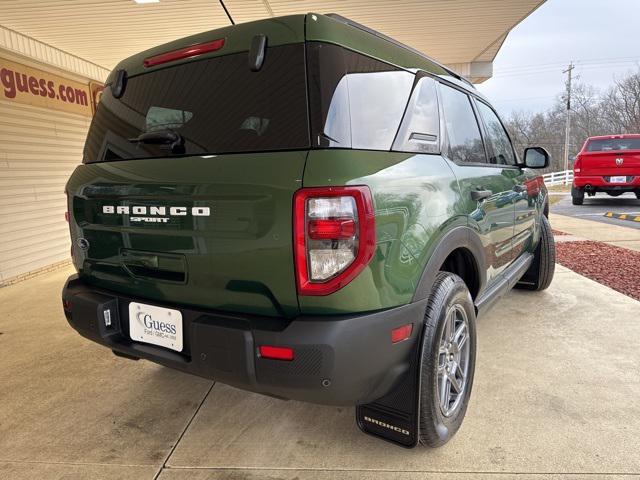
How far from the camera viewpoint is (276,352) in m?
1.57

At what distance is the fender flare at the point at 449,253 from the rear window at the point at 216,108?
0.73m

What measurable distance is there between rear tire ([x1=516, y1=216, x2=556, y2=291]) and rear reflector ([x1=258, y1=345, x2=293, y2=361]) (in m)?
3.50

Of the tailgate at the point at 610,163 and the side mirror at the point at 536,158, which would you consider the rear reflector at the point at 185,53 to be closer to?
the side mirror at the point at 536,158

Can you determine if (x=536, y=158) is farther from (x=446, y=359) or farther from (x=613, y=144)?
(x=613, y=144)

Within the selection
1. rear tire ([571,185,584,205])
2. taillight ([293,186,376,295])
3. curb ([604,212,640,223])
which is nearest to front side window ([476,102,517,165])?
taillight ([293,186,376,295])

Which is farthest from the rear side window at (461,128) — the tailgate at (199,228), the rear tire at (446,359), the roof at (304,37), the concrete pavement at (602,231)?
the concrete pavement at (602,231)

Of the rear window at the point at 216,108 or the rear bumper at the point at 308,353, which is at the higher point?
the rear window at the point at 216,108

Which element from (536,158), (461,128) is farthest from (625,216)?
(461,128)

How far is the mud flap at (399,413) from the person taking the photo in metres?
1.84

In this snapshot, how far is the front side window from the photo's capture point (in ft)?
10.3

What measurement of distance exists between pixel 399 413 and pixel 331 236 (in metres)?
0.89

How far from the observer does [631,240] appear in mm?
7332

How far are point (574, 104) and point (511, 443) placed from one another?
179 feet

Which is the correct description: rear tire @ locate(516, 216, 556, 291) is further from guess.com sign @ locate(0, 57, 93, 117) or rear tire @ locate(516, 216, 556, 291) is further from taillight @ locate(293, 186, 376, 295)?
guess.com sign @ locate(0, 57, 93, 117)
